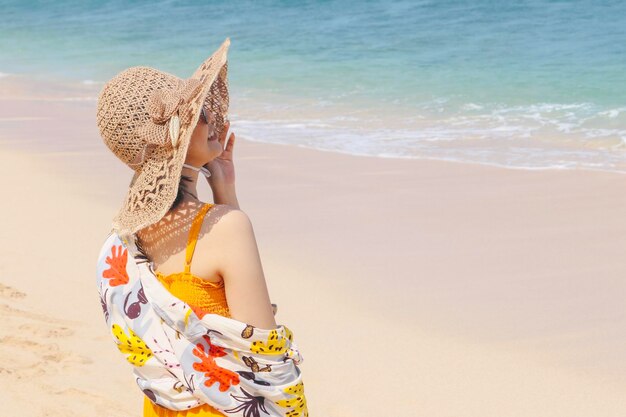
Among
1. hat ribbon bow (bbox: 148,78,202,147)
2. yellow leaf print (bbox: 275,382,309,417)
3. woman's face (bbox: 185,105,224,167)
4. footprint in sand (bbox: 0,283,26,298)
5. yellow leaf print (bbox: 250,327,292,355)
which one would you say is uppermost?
hat ribbon bow (bbox: 148,78,202,147)

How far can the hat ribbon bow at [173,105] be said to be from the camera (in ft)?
6.20

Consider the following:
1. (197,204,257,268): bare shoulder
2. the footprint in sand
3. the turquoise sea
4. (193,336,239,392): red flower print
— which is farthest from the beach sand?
(197,204,257,268): bare shoulder

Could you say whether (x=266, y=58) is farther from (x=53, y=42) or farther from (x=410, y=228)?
(x=410, y=228)

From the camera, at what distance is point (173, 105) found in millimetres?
1896

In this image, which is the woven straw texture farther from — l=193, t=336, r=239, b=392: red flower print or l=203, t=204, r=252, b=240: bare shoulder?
l=193, t=336, r=239, b=392: red flower print

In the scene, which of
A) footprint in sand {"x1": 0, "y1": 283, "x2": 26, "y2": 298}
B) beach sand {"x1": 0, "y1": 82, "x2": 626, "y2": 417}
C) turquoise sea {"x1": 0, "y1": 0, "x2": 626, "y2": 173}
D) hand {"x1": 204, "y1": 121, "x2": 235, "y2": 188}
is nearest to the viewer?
hand {"x1": 204, "y1": 121, "x2": 235, "y2": 188}

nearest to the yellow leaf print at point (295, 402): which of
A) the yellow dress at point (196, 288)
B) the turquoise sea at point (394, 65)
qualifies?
the yellow dress at point (196, 288)

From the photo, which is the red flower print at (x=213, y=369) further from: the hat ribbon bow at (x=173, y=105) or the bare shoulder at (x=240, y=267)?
the hat ribbon bow at (x=173, y=105)

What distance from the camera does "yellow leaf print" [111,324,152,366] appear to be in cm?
200

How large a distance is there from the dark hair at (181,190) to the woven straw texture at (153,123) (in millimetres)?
50

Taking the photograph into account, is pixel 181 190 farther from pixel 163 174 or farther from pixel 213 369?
pixel 213 369

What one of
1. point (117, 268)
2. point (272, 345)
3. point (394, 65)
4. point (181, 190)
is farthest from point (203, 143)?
point (394, 65)

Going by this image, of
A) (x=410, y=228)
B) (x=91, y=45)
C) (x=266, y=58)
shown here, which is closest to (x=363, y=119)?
(x=410, y=228)

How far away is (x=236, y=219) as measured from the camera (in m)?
1.87
